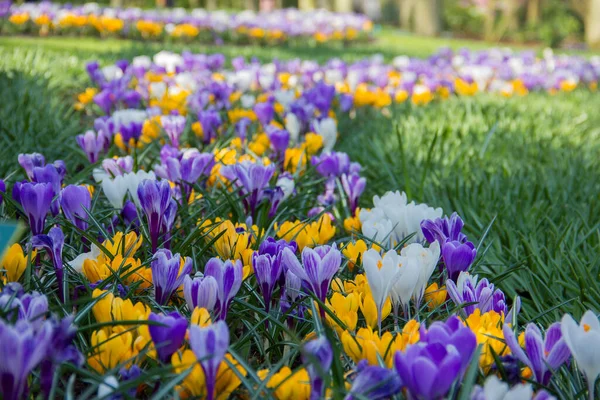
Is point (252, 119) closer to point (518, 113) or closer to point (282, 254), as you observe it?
point (518, 113)

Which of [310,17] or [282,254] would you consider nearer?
[282,254]

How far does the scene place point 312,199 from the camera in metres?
2.63

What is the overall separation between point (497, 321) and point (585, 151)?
2.78m

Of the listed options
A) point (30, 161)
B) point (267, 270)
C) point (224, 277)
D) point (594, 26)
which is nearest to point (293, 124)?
point (30, 161)

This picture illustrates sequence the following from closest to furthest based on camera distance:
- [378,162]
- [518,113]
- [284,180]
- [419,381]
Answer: [419,381]
[284,180]
[378,162]
[518,113]

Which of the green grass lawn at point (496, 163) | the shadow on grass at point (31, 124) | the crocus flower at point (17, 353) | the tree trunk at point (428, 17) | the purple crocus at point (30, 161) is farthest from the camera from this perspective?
the tree trunk at point (428, 17)

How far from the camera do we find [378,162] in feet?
11.6

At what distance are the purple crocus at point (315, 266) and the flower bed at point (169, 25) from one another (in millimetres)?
10220

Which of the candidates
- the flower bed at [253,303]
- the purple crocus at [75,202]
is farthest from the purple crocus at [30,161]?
the purple crocus at [75,202]

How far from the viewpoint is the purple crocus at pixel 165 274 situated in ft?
4.51

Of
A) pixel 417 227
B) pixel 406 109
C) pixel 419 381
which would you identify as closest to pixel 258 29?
pixel 406 109

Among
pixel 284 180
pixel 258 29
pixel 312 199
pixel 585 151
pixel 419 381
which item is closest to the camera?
pixel 419 381

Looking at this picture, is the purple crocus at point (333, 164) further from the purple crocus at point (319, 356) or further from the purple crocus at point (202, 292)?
the purple crocus at point (319, 356)

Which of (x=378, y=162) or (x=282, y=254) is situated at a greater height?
(x=282, y=254)
